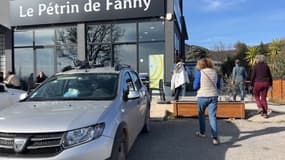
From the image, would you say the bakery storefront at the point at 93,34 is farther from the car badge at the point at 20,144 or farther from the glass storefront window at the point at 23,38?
the car badge at the point at 20,144

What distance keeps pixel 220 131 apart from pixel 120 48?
30.4ft

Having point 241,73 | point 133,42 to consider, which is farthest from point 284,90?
point 133,42

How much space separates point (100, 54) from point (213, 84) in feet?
35.3

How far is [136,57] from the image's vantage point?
1664 centimetres

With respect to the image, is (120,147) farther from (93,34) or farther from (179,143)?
(93,34)

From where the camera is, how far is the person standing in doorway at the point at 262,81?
966cm

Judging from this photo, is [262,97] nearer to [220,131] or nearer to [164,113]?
[220,131]

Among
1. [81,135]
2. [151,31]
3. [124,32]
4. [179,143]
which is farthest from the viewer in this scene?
[124,32]

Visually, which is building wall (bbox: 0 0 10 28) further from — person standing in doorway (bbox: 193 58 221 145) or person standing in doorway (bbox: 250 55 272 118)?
person standing in doorway (bbox: 193 58 221 145)

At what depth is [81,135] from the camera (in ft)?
13.8

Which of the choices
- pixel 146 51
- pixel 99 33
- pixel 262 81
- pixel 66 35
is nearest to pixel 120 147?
pixel 262 81

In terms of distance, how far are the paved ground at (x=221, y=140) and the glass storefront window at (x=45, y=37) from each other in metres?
9.62

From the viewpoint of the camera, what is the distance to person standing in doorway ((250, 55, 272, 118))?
966 centimetres

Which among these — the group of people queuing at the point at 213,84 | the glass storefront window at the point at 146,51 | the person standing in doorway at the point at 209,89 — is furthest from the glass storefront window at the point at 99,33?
the person standing in doorway at the point at 209,89
